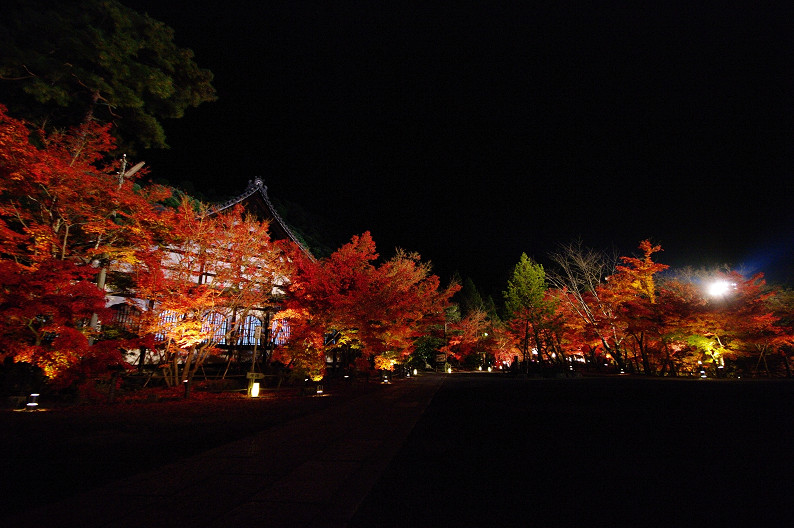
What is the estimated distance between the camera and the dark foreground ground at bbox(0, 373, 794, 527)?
2951mm

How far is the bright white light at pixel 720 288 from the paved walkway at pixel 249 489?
20441 millimetres

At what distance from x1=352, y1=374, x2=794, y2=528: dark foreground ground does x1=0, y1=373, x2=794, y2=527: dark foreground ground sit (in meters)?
0.02

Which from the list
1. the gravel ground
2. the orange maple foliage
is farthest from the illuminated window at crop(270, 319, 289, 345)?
the gravel ground

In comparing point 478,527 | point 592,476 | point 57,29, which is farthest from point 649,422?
point 57,29

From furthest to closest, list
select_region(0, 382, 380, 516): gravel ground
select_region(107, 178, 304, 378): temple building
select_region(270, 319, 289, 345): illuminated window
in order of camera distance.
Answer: select_region(270, 319, 289, 345): illuminated window < select_region(107, 178, 304, 378): temple building < select_region(0, 382, 380, 516): gravel ground

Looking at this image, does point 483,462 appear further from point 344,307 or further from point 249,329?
point 249,329

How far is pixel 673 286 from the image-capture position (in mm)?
21031

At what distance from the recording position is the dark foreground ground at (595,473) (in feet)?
9.45

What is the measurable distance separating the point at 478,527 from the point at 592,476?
70.8 inches

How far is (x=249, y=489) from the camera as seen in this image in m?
3.53

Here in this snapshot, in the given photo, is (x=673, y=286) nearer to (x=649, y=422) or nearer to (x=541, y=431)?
(x=649, y=422)

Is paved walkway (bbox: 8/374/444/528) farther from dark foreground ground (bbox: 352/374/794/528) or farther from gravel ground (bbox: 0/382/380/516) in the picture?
gravel ground (bbox: 0/382/380/516)

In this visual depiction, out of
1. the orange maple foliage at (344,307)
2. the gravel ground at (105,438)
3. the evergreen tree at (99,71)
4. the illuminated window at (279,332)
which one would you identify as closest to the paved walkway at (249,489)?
the gravel ground at (105,438)

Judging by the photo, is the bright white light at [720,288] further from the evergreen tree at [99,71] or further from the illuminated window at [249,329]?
the evergreen tree at [99,71]
